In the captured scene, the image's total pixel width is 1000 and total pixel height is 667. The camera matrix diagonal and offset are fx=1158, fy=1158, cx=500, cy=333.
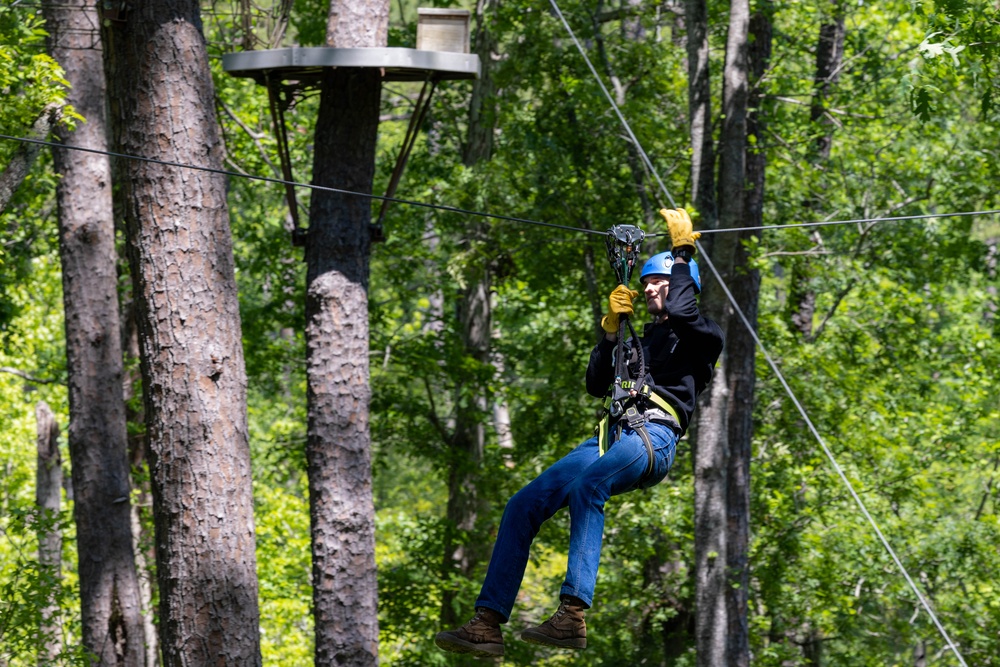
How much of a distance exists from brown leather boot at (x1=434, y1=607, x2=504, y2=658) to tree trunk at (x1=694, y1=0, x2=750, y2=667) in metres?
5.36

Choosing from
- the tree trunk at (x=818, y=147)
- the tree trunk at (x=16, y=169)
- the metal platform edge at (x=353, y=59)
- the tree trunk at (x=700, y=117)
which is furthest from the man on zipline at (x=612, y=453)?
the tree trunk at (x=818, y=147)

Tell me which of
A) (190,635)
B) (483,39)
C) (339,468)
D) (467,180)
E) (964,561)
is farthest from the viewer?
(483,39)

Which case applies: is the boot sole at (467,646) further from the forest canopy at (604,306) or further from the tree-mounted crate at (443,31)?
the forest canopy at (604,306)

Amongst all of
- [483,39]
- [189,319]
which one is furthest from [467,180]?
[189,319]

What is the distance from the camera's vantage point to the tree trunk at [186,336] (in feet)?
19.1

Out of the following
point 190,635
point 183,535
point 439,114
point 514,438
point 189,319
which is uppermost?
point 439,114

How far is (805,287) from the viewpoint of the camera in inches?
537

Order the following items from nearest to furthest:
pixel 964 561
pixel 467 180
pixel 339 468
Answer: pixel 339 468, pixel 467 180, pixel 964 561

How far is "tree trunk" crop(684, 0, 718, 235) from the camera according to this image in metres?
10.3

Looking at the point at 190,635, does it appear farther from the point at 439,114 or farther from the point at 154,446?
the point at 439,114

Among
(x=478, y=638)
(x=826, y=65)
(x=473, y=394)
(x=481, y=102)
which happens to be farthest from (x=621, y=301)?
(x=826, y=65)

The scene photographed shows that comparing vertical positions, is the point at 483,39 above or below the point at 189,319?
above

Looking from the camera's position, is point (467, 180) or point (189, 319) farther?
point (467, 180)

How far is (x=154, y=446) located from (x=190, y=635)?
96cm
